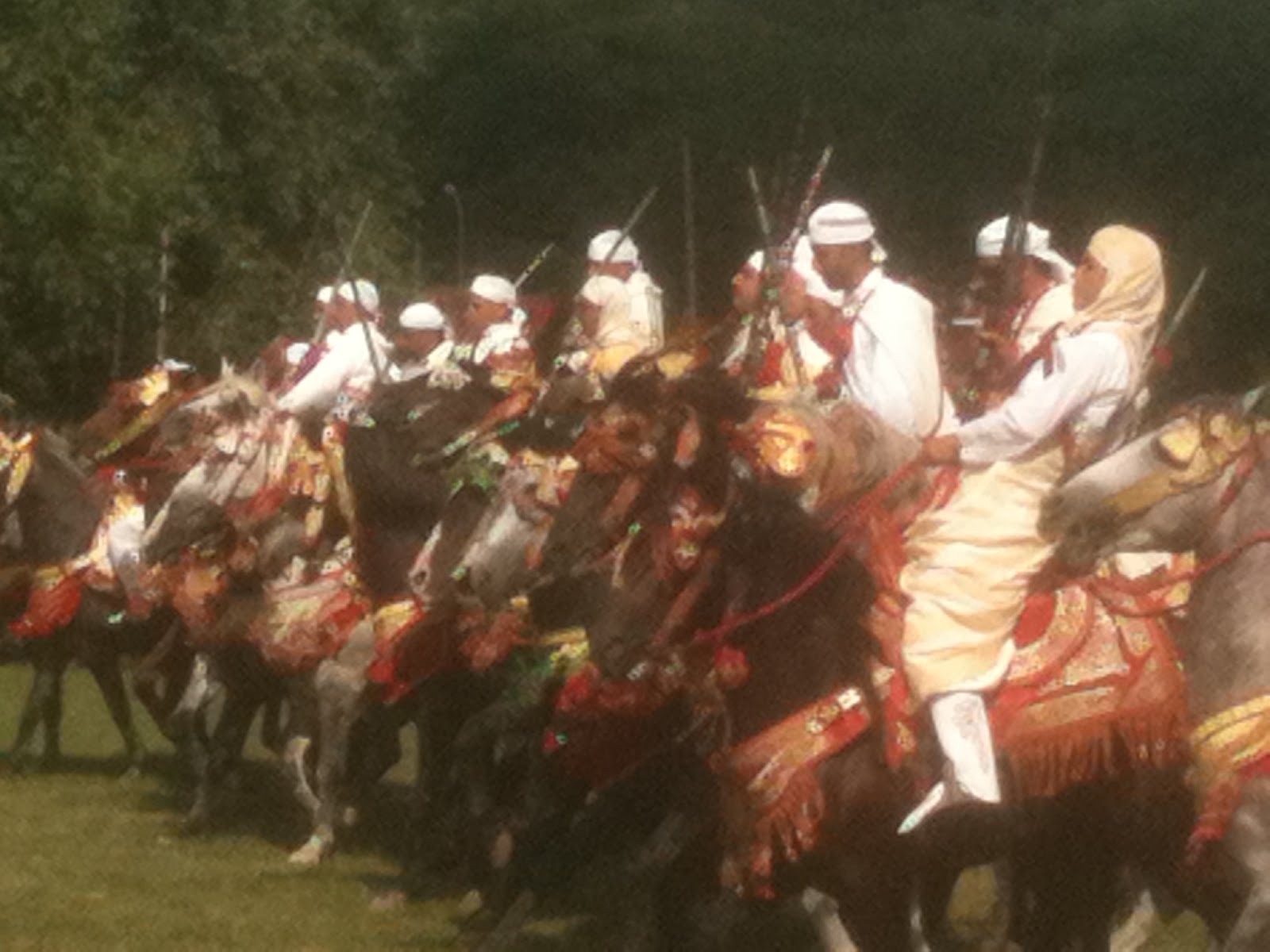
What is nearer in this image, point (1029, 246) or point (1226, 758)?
point (1226, 758)

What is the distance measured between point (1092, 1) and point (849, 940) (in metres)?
33.6

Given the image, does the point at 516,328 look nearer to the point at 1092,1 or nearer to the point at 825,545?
the point at 825,545

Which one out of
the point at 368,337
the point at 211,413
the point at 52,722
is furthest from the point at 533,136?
the point at 368,337

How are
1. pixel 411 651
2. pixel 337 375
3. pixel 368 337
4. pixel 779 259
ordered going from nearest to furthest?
1. pixel 779 259
2. pixel 411 651
3. pixel 368 337
4. pixel 337 375

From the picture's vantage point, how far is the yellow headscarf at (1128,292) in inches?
431

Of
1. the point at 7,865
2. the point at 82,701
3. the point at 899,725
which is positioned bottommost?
the point at 82,701

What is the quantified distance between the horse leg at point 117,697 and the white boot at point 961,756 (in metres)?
11.9

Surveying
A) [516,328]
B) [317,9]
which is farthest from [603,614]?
[317,9]

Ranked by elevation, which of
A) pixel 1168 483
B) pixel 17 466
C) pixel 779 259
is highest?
pixel 779 259

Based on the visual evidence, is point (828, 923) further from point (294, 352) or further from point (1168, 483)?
point (294, 352)

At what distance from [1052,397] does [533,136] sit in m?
34.9

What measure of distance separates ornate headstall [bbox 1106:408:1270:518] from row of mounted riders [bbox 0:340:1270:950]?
0.01 m

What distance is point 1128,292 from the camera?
1095cm

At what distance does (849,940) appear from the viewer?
38.4ft
